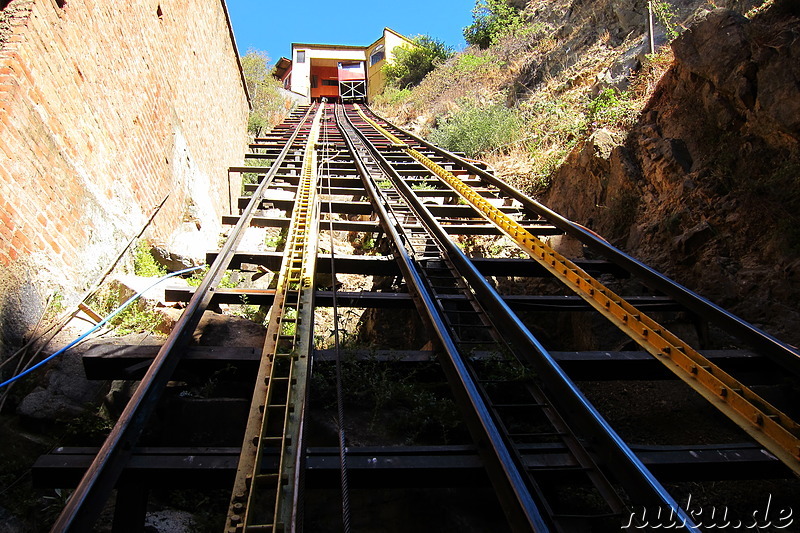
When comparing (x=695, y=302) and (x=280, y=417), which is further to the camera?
(x=695, y=302)

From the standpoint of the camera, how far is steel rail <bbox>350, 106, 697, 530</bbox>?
1928mm

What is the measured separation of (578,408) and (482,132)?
997 cm

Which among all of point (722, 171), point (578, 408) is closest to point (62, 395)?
point (578, 408)

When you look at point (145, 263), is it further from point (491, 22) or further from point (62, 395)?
point (491, 22)

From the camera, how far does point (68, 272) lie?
428 centimetres

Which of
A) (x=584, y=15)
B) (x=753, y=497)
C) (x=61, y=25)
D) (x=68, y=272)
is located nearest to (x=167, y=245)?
(x=68, y=272)

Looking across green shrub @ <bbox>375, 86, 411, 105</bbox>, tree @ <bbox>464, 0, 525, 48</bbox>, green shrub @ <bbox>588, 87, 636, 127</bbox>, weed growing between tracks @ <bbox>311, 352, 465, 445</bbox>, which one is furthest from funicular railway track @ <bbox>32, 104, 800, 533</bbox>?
green shrub @ <bbox>375, 86, 411, 105</bbox>

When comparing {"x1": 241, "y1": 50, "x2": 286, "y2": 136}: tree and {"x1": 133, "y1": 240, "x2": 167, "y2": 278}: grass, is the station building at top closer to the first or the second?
{"x1": 241, "y1": 50, "x2": 286, "y2": 136}: tree

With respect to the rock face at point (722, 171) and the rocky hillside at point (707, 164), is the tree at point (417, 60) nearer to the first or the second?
the rocky hillside at point (707, 164)

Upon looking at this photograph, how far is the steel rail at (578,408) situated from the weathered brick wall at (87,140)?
10.8 ft

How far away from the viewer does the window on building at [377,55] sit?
38312 millimetres

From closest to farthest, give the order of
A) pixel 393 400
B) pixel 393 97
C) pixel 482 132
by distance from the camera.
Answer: pixel 393 400 < pixel 482 132 < pixel 393 97

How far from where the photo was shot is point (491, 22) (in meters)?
24.0

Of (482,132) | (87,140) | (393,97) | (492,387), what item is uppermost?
(393,97)
